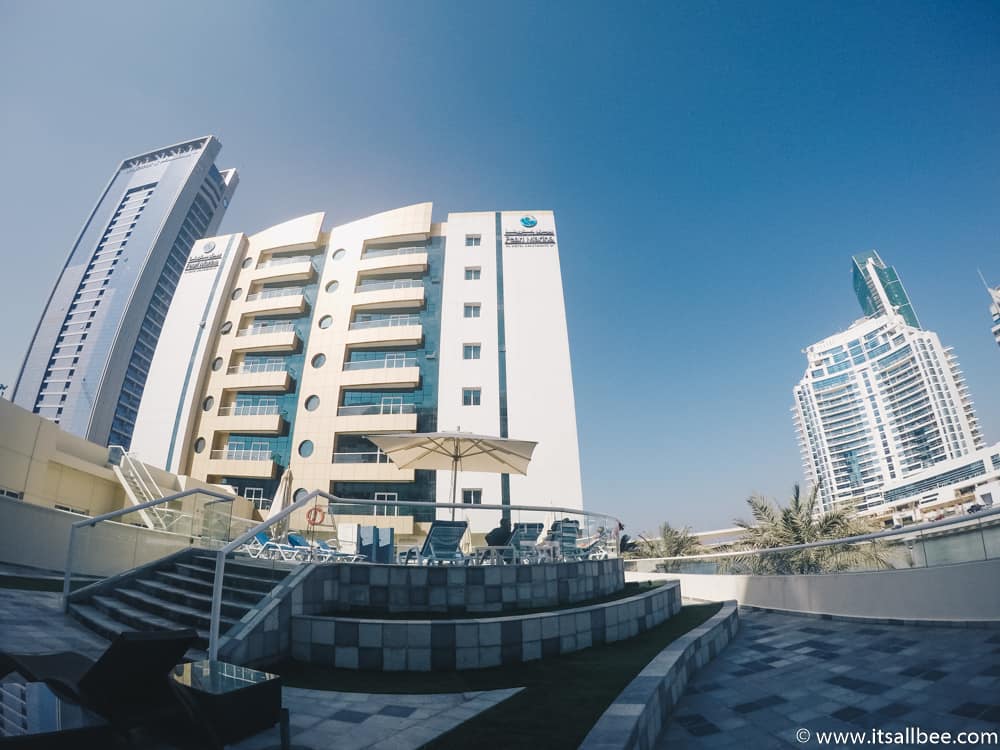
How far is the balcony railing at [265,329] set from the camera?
94.8ft

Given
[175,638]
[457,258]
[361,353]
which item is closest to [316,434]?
[361,353]

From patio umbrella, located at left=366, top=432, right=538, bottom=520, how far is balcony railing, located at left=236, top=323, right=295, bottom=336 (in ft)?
69.1

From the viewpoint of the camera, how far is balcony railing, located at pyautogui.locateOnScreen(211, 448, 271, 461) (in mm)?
25922

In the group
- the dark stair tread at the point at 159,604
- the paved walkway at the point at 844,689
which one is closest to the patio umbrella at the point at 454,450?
the dark stair tread at the point at 159,604

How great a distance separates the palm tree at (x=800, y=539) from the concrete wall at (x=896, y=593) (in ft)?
0.79

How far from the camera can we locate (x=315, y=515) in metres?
7.00

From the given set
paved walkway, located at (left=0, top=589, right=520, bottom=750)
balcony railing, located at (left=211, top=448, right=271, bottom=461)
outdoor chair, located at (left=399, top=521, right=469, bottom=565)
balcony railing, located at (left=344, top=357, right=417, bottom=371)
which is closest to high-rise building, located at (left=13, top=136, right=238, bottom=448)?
balcony railing, located at (left=211, top=448, right=271, bottom=461)

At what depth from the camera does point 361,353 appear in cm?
2809

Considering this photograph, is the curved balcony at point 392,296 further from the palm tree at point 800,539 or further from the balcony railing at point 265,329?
the palm tree at point 800,539

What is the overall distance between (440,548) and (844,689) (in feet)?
16.7

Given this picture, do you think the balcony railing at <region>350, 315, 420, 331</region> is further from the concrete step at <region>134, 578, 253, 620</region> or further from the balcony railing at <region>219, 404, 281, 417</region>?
the concrete step at <region>134, 578, 253, 620</region>

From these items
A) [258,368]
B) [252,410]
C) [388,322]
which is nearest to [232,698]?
[388,322]

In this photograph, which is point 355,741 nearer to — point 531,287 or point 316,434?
point 316,434

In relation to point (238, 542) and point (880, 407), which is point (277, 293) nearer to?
point (238, 542)
